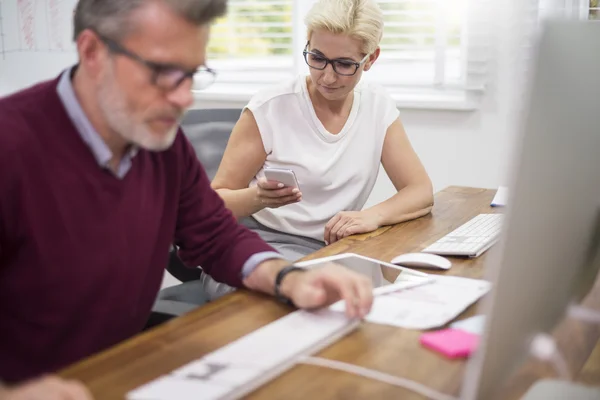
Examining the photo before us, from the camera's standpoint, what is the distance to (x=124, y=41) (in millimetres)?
1077

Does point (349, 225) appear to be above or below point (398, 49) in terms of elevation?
below

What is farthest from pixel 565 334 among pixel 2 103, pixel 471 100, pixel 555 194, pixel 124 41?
pixel 471 100

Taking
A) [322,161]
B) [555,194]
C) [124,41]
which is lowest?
[322,161]

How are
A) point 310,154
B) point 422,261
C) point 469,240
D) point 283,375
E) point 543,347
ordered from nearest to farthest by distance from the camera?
point 543,347, point 283,375, point 422,261, point 469,240, point 310,154

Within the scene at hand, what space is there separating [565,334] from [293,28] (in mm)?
2581

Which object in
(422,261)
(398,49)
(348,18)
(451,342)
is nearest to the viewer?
(451,342)

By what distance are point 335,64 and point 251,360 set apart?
46.9 inches

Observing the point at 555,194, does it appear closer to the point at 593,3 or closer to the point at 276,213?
the point at 276,213

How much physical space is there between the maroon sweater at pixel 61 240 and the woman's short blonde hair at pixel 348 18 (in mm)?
855

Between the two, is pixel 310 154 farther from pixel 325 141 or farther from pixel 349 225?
pixel 349 225

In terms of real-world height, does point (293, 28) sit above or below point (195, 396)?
above

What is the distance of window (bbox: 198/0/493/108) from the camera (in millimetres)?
2934

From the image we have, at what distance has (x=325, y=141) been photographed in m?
2.06

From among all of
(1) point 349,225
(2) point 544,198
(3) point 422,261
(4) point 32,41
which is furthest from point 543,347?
(4) point 32,41
